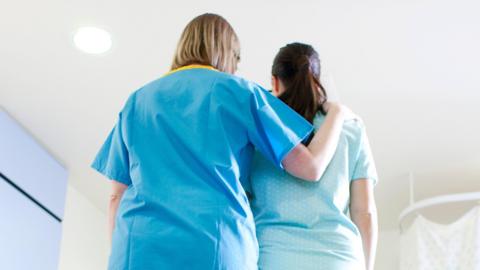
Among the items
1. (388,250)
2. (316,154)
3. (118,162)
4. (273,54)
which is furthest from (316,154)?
(388,250)

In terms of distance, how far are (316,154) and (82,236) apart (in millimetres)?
2262

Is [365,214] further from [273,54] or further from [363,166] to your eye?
[273,54]

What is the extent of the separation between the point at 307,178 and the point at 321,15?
3.27ft

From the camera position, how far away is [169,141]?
1137 millimetres

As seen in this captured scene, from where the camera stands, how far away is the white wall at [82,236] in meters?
3.11

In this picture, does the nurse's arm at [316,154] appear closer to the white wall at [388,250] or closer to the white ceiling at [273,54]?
the white ceiling at [273,54]

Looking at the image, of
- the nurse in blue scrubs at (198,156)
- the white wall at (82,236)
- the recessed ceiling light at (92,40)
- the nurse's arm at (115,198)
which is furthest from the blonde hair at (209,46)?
the white wall at (82,236)

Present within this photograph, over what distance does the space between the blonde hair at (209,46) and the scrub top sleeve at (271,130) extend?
0.12 meters

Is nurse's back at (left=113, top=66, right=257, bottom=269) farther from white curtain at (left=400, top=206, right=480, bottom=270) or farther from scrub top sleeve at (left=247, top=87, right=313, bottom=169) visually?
white curtain at (left=400, top=206, right=480, bottom=270)

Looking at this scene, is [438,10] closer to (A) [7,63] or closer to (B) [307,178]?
(B) [307,178]

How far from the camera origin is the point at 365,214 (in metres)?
1.26

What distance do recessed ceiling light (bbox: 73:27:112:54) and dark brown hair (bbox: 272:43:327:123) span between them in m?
0.94

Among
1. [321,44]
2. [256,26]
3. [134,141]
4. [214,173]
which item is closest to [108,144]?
[134,141]

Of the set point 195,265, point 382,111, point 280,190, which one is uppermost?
point 382,111
